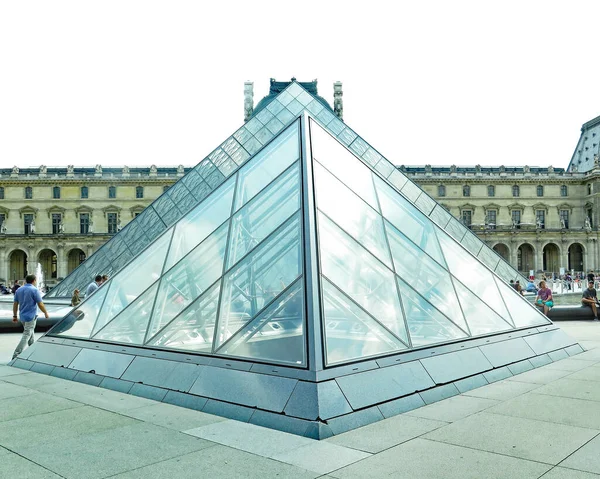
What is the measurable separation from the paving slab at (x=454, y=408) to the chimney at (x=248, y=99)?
5209cm

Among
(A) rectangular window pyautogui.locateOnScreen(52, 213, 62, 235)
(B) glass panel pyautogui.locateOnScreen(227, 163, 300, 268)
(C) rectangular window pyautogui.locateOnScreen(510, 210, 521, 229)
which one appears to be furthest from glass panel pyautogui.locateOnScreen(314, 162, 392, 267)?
(C) rectangular window pyautogui.locateOnScreen(510, 210, 521, 229)

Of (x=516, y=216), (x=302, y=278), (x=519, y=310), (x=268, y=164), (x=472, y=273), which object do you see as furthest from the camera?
(x=516, y=216)

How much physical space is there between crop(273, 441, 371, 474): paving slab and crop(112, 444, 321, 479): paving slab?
0.26 feet

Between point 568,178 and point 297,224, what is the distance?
72400 millimetres

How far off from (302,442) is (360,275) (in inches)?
88.8

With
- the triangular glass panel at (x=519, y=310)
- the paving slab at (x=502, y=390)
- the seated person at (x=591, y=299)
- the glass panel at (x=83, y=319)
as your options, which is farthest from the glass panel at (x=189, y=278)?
the seated person at (x=591, y=299)

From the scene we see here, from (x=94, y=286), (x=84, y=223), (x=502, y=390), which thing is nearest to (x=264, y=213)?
(x=502, y=390)

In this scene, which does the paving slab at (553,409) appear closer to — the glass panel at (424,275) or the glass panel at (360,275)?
the glass panel at (360,275)

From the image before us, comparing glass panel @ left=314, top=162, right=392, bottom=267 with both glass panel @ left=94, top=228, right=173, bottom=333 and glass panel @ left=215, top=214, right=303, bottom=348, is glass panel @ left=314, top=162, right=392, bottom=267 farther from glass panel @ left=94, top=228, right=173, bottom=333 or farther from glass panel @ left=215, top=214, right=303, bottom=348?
glass panel @ left=94, top=228, right=173, bottom=333

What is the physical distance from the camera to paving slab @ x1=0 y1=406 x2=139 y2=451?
393 centimetres

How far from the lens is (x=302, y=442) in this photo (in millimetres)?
3838

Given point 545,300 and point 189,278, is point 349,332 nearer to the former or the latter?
point 189,278

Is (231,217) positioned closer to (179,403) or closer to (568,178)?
(179,403)

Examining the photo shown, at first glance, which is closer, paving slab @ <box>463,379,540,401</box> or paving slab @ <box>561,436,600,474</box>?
paving slab @ <box>561,436,600,474</box>
